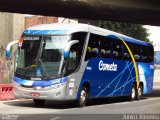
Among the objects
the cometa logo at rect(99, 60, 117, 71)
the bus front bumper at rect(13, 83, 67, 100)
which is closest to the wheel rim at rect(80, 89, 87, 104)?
the bus front bumper at rect(13, 83, 67, 100)

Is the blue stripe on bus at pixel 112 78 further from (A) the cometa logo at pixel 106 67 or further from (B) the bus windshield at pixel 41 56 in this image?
(B) the bus windshield at pixel 41 56

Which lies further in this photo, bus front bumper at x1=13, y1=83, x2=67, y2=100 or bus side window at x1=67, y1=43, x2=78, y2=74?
bus side window at x1=67, y1=43, x2=78, y2=74

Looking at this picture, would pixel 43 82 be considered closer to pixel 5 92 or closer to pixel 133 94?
pixel 5 92

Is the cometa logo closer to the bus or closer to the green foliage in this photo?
the bus

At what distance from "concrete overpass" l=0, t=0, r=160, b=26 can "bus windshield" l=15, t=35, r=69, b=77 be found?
601 centimetres

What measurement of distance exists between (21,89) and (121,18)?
1415 cm

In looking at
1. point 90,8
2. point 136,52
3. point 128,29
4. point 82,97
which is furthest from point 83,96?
point 128,29

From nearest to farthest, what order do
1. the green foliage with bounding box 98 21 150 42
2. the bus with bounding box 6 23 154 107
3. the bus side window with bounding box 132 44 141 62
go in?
1. the bus with bounding box 6 23 154 107
2. the bus side window with bounding box 132 44 141 62
3. the green foliage with bounding box 98 21 150 42

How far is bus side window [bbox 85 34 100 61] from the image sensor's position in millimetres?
19625

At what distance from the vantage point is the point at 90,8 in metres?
26.6

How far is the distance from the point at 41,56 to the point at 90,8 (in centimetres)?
894

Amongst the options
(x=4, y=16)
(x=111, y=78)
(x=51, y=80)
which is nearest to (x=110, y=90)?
(x=111, y=78)

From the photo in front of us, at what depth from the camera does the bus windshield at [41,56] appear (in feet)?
59.3

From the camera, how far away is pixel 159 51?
107 meters
